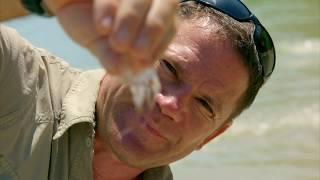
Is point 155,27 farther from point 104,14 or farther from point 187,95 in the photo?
point 187,95

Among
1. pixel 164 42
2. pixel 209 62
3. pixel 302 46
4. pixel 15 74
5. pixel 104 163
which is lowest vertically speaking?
pixel 302 46

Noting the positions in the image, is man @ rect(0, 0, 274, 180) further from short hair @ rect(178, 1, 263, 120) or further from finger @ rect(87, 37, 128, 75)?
finger @ rect(87, 37, 128, 75)

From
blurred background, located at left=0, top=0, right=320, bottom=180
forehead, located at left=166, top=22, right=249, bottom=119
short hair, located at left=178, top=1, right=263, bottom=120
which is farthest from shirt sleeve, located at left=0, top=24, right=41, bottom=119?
blurred background, located at left=0, top=0, right=320, bottom=180

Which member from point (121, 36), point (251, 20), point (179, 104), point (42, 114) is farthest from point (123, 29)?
point (251, 20)

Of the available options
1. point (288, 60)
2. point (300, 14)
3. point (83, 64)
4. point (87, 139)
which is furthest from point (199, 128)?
point (300, 14)

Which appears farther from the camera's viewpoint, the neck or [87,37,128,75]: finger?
the neck

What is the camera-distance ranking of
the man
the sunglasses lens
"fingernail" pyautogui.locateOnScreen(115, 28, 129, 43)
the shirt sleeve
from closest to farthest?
"fingernail" pyautogui.locateOnScreen(115, 28, 129, 43) < the shirt sleeve < the man < the sunglasses lens

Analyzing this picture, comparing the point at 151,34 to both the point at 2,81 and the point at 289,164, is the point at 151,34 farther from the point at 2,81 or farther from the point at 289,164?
the point at 289,164
